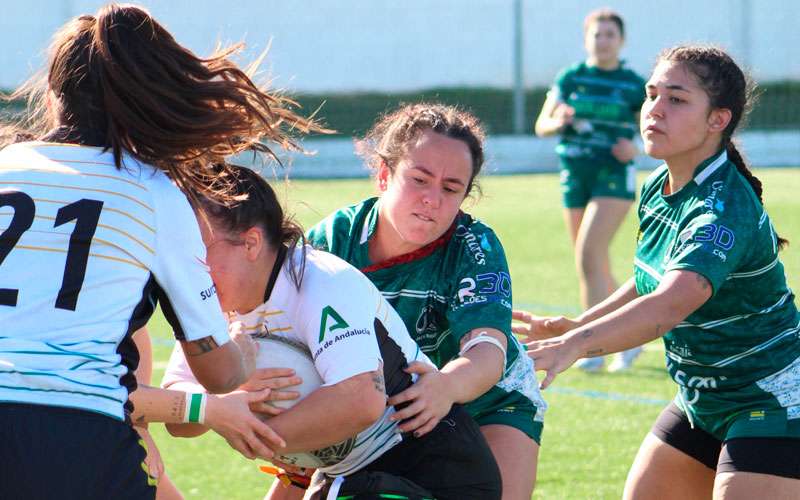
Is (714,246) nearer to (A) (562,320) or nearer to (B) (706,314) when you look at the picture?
(B) (706,314)

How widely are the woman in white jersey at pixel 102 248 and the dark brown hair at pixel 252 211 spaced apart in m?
0.20

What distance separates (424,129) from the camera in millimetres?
3627

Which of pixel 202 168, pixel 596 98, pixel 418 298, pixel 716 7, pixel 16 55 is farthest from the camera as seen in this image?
pixel 716 7

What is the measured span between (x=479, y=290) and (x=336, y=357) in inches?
A: 29.9

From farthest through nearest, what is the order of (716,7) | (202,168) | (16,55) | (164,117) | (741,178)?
(716,7), (16,55), (741,178), (202,168), (164,117)

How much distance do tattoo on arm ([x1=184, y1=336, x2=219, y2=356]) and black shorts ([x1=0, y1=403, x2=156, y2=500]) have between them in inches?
10.6

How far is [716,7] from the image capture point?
28656 millimetres

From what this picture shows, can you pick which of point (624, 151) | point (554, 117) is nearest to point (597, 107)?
point (554, 117)

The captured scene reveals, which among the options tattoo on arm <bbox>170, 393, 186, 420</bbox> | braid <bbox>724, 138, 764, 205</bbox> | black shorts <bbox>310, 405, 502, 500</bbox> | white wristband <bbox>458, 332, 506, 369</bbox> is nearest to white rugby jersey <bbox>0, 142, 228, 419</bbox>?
tattoo on arm <bbox>170, 393, 186, 420</bbox>

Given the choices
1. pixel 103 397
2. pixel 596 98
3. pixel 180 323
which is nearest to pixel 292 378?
pixel 180 323

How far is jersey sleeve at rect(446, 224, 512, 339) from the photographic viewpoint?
3447 millimetres

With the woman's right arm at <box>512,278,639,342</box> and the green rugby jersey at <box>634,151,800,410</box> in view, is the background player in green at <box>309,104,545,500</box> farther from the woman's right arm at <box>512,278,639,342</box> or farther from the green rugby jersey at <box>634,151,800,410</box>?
the green rugby jersey at <box>634,151,800,410</box>

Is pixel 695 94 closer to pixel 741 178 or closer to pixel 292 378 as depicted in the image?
pixel 741 178

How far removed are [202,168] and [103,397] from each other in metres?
0.72
